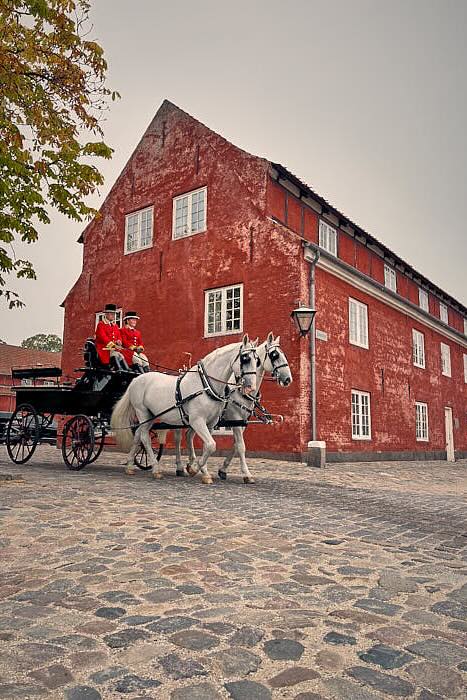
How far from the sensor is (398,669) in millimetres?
2186

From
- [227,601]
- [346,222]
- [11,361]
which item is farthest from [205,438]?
[11,361]

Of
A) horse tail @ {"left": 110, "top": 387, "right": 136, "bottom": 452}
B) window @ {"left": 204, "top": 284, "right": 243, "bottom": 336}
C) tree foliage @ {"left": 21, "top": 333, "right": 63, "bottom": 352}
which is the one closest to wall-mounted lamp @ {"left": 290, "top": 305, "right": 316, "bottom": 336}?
window @ {"left": 204, "top": 284, "right": 243, "bottom": 336}

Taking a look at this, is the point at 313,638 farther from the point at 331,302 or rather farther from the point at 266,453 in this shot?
the point at 331,302

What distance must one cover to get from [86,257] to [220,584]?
18.9 metres

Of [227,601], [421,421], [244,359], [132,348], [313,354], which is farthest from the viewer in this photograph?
[421,421]

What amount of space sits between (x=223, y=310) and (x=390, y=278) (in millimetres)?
8709

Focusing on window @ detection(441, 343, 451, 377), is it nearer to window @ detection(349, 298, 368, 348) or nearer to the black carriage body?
window @ detection(349, 298, 368, 348)

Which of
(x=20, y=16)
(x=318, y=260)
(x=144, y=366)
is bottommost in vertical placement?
(x=144, y=366)

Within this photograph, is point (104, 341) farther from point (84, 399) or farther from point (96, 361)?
point (84, 399)

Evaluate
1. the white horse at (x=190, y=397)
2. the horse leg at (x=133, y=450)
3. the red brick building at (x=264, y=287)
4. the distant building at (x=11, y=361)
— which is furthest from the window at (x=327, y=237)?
the distant building at (x=11, y=361)

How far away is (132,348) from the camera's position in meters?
10.1

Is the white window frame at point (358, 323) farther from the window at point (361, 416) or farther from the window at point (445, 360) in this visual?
the window at point (445, 360)

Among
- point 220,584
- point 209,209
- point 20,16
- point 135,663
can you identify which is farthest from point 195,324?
point 135,663

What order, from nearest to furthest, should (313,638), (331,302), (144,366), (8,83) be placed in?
1. (313,638)
2. (8,83)
3. (144,366)
4. (331,302)
